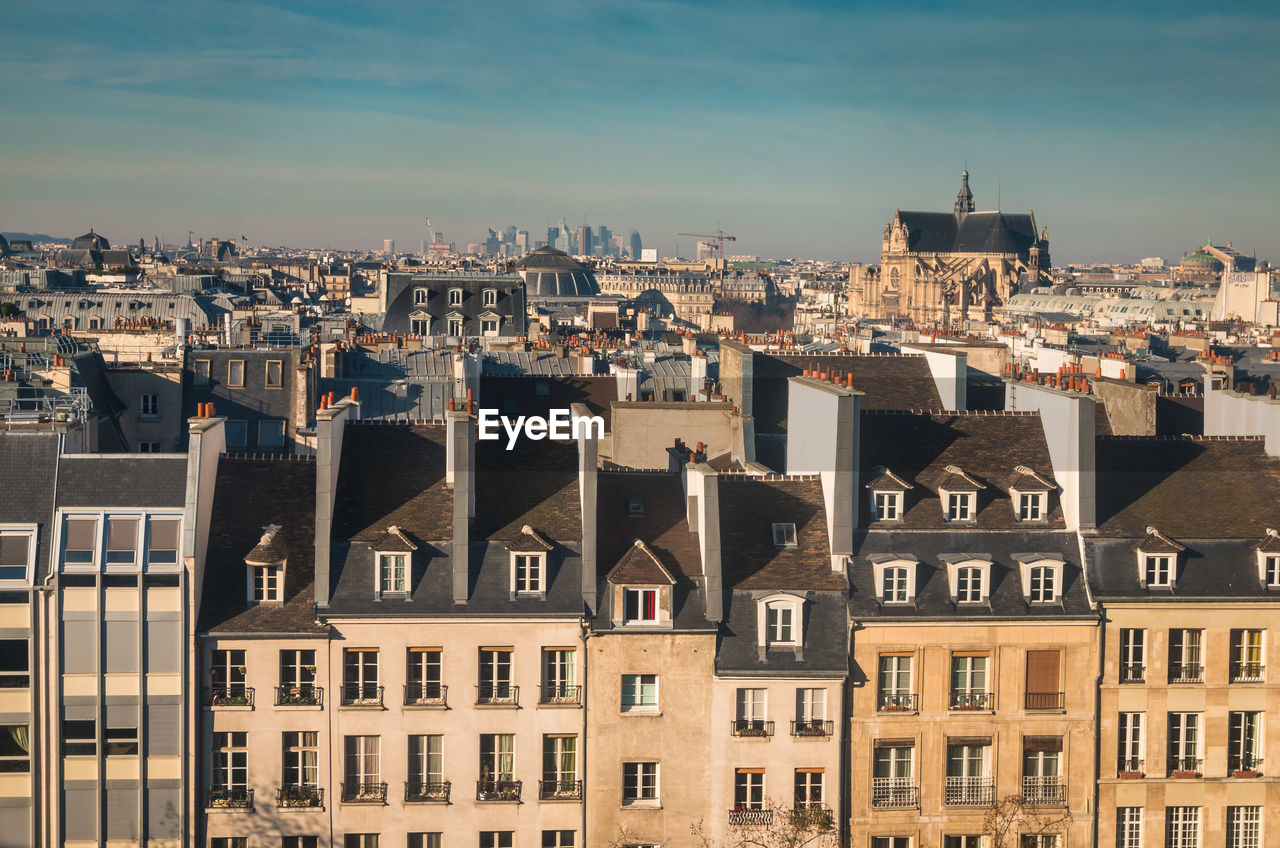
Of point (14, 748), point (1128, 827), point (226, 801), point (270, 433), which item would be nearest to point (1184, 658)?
point (1128, 827)

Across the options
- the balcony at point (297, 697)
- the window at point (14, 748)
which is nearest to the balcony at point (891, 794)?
the balcony at point (297, 697)

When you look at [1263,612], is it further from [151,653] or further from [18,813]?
[18,813]

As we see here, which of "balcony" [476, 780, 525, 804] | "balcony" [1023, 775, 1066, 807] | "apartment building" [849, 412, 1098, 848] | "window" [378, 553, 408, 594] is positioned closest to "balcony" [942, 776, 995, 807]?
"apartment building" [849, 412, 1098, 848]

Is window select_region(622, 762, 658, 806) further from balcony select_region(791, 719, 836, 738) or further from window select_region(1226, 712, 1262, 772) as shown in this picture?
window select_region(1226, 712, 1262, 772)

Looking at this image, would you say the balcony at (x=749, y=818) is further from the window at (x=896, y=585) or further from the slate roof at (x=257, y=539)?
the slate roof at (x=257, y=539)

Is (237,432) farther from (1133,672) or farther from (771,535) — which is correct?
(1133,672)

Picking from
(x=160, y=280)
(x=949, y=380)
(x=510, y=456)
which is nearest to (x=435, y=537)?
(x=510, y=456)

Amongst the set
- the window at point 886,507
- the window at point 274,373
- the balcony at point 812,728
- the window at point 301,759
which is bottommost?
the window at point 301,759
